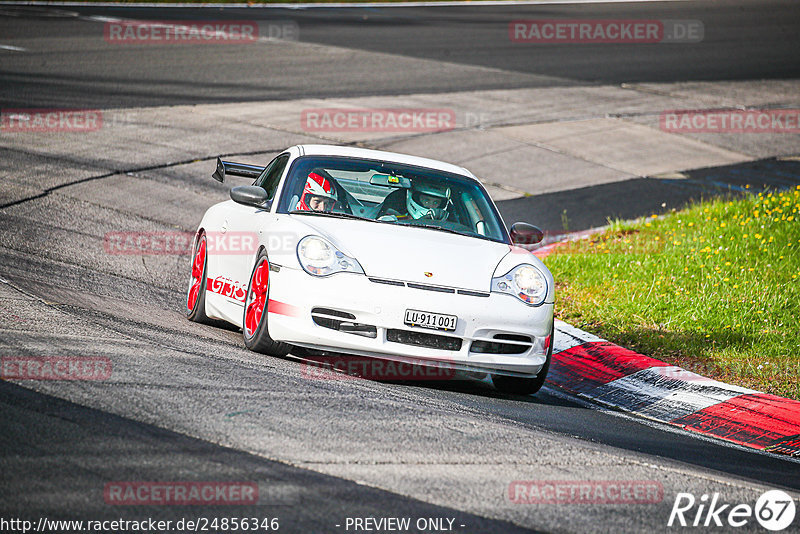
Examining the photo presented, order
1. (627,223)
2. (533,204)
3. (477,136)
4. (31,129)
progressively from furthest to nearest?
(477,136) < (31,129) < (533,204) < (627,223)

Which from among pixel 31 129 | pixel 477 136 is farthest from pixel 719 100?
pixel 31 129

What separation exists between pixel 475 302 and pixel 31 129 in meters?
10.3

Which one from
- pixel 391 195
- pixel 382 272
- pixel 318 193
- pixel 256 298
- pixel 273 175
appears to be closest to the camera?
pixel 382 272

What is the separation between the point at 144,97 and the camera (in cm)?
1777

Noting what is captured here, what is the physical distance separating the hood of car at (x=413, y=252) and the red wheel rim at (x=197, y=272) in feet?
4.94

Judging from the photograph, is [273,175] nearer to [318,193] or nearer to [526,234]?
[318,193]

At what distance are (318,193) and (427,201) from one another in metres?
0.82

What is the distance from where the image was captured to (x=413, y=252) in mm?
6789

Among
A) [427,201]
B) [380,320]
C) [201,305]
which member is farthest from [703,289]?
[201,305]

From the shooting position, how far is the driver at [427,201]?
7832 millimetres

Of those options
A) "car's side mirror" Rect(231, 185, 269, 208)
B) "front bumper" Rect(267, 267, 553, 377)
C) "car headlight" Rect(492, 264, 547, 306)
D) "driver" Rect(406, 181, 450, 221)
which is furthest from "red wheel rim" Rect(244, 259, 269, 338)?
"car headlight" Rect(492, 264, 547, 306)

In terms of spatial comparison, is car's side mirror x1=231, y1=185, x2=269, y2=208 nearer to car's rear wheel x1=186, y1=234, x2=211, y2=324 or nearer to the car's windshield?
the car's windshield

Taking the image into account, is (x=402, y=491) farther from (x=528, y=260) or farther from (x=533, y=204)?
(x=533, y=204)

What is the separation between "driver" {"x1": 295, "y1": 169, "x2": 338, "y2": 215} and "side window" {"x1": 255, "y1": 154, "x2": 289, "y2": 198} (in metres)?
0.33
